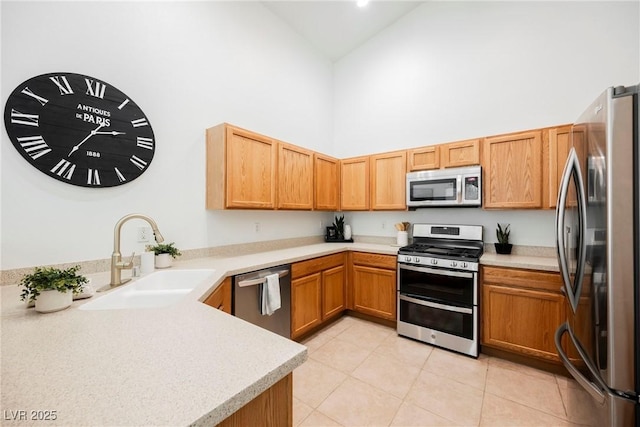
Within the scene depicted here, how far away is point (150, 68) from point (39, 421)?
247cm

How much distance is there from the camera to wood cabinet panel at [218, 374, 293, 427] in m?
0.65

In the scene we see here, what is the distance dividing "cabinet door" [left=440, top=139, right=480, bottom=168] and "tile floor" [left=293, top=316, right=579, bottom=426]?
1.94m

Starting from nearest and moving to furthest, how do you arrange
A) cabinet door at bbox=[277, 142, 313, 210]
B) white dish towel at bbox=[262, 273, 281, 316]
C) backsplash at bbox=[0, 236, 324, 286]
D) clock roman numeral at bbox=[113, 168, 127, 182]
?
1. backsplash at bbox=[0, 236, 324, 286]
2. clock roman numeral at bbox=[113, 168, 127, 182]
3. white dish towel at bbox=[262, 273, 281, 316]
4. cabinet door at bbox=[277, 142, 313, 210]

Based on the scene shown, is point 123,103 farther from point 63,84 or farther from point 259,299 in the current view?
point 259,299

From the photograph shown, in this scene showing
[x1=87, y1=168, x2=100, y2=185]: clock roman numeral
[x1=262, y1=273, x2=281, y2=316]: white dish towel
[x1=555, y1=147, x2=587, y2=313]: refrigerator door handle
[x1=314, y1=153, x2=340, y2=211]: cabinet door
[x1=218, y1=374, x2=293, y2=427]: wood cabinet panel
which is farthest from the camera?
[x1=314, y1=153, x2=340, y2=211]: cabinet door

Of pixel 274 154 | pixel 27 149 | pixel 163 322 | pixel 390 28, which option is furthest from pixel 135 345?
pixel 390 28

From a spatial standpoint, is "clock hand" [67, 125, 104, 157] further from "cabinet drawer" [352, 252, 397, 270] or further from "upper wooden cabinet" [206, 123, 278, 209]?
"cabinet drawer" [352, 252, 397, 270]

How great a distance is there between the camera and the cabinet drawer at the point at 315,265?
8.29 feet

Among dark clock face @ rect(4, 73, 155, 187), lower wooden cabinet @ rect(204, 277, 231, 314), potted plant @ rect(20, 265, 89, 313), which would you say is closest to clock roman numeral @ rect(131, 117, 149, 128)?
dark clock face @ rect(4, 73, 155, 187)

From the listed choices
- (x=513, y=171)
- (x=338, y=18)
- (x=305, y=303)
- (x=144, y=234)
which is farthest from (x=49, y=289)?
(x=338, y=18)

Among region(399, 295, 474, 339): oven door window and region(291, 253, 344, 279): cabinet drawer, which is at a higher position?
region(291, 253, 344, 279): cabinet drawer

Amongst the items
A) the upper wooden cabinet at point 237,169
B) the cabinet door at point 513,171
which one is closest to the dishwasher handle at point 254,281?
the upper wooden cabinet at point 237,169

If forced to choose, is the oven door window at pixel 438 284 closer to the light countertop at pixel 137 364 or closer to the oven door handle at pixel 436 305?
the oven door handle at pixel 436 305

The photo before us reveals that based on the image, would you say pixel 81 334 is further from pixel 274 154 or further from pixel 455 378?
pixel 455 378
